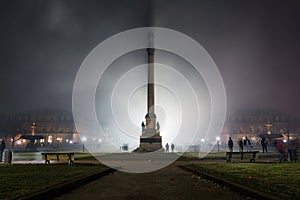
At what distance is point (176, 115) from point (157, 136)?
7791cm

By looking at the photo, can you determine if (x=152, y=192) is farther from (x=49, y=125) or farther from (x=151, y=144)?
(x=49, y=125)

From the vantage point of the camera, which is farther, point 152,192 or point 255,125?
point 255,125

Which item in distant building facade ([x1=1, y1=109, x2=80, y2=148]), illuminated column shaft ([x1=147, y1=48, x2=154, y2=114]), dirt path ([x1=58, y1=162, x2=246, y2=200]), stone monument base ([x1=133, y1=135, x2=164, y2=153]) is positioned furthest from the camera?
distant building facade ([x1=1, y1=109, x2=80, y2=148])

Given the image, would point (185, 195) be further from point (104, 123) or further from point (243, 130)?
point (104, 123)

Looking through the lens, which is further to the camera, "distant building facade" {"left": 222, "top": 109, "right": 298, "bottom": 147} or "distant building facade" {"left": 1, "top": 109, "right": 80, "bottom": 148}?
"distant building facade" {"left": 222, "top": 109, "right": 298, "bottom": 147}

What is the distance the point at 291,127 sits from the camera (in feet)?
373

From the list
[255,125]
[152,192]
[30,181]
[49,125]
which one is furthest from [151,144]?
[255,125]

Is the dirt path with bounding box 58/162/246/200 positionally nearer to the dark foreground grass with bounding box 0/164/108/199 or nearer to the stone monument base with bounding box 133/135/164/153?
the dark foreground grass with bounding box 0/164/108/199

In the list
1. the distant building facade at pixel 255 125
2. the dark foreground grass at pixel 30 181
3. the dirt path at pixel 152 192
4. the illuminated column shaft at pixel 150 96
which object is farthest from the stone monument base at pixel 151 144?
the distant building facade at pixel 255 125

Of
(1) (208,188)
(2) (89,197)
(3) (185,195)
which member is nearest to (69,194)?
(2) (89,197)

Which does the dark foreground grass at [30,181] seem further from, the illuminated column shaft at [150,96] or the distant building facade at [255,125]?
the distant building facade at [255,125]

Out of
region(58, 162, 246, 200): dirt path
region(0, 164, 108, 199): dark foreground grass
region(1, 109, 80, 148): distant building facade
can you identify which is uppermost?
region(1, 109, 80, 148): distant building facade

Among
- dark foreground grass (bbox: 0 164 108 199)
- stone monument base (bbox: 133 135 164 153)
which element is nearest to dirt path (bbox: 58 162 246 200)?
dark foreground grass (bbox: 0 164 108 199)

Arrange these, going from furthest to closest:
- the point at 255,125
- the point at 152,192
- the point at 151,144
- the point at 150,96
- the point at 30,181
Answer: the point at 255,125 < the point at 150,96 < the point at 151,144 < the point at 30,181 < the point at 152,192
